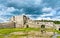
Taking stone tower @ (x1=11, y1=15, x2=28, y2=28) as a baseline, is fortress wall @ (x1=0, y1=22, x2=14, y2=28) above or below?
below

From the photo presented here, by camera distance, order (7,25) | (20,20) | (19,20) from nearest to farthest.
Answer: (7,25) → (20,20) → (19,20)

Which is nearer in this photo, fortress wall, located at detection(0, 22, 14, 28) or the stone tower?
fortress wall, located at detection(0, 22, 14, 28)

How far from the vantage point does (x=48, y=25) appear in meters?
66.0

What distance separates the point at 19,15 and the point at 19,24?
3445 millimetres

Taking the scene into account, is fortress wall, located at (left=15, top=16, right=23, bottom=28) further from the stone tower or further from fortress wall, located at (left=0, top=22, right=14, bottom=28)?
fortress wall, located at (left=0, top=22, right=14, bottom=28)

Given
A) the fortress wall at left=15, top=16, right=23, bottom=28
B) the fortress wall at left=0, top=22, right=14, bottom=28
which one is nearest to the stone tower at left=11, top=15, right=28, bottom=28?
the fortress wall at left=15, top=16, right=23, bottom=28

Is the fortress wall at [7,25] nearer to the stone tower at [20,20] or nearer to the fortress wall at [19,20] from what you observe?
the stone tower at [20,20]

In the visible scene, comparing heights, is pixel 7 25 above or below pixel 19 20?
below

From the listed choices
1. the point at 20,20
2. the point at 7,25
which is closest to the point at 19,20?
the point at 20,20

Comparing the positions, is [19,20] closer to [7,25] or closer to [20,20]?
[20,20]

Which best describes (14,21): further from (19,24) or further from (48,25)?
(48,25)

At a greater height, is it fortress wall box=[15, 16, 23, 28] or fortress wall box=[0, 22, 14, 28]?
fortress wall box=[15, 16, 23, 28]

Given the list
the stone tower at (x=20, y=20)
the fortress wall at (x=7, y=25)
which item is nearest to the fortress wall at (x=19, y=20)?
the stone tower at (x=20, y=20)

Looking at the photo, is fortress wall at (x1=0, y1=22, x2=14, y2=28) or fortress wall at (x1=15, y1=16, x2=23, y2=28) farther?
fortress wall at (x1=15, y1=16, x2=23, y2=28)
